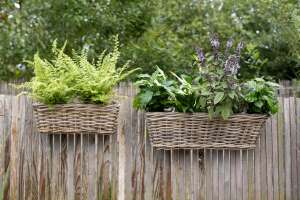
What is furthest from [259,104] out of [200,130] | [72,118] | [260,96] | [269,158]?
[72,118]

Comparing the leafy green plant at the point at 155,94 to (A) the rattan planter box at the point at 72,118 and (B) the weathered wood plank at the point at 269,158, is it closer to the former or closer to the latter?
(A) the rattan planter box at the point at 72,118

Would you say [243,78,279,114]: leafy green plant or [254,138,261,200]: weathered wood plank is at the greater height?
[243,78,279,114]: leafy green plant

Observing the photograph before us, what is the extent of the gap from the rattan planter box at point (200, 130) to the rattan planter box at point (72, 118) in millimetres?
312

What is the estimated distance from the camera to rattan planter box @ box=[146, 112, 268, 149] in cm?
318

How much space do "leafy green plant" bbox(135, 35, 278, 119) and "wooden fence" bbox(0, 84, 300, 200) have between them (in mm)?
286

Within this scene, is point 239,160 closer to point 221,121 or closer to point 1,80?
point 221,121

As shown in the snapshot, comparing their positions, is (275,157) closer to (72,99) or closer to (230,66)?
(230,66)

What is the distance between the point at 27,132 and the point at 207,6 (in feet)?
19.3

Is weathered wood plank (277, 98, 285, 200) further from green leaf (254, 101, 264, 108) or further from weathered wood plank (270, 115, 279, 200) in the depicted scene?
green leaf (254, 101, 264, 108)

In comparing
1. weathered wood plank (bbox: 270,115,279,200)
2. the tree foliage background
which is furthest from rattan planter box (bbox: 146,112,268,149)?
the tree foliage background

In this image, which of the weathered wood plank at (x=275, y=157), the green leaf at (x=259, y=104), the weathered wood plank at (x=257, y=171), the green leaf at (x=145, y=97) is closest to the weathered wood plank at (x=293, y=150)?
the weathered wood plank at (x=275, y=157)

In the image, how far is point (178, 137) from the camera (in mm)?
3189

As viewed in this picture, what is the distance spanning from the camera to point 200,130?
321 cm

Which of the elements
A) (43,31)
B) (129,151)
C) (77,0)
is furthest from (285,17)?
(129,151)
